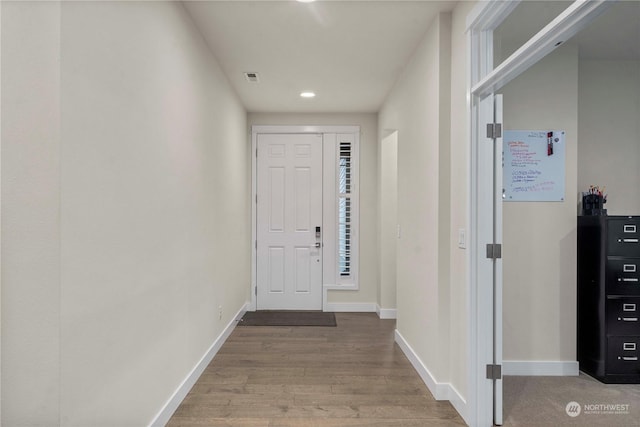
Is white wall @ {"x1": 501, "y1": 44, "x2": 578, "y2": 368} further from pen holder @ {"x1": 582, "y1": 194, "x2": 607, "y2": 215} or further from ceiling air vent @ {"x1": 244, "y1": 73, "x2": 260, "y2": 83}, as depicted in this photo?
ceiling air vent @ {"x1": 244, "y1": 73, "x2": 260, "y2": 83}

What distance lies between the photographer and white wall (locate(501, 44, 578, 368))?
301 cm

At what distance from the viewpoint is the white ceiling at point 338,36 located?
2480 mm

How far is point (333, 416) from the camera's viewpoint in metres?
2.35

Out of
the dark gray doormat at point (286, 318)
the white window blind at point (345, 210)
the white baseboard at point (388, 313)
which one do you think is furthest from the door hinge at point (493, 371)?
the white window blind at point (345, 210)

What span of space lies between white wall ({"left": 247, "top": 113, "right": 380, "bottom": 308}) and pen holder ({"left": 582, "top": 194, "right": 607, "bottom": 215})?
248 centimetres

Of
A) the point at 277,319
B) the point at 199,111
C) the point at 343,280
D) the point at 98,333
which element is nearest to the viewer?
the point at 98,333

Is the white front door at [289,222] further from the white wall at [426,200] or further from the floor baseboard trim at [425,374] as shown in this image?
the floor baseboard trim at [425,374]

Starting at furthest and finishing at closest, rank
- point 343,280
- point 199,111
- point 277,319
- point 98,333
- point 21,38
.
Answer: point 343,280 < point 277,319 < point 199,111 < point 98,333 < point 21,38

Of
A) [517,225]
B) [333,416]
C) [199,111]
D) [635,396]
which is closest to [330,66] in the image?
[199,111]

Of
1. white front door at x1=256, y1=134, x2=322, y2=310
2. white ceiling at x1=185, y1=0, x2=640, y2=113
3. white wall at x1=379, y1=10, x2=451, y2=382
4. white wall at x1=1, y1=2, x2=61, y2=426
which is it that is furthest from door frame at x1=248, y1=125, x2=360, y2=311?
white wall at x1=1, y1=2, x2=61, y2=426

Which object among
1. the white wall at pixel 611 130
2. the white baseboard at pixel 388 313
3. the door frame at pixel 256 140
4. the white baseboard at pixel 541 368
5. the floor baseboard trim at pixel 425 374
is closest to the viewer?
the floor baseboard trim at pixel 425 374

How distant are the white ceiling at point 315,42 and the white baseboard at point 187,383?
2.50 meters

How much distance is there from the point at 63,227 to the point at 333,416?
1858 millimetres

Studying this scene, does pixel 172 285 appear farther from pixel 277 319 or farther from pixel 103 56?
pixel 277 319
